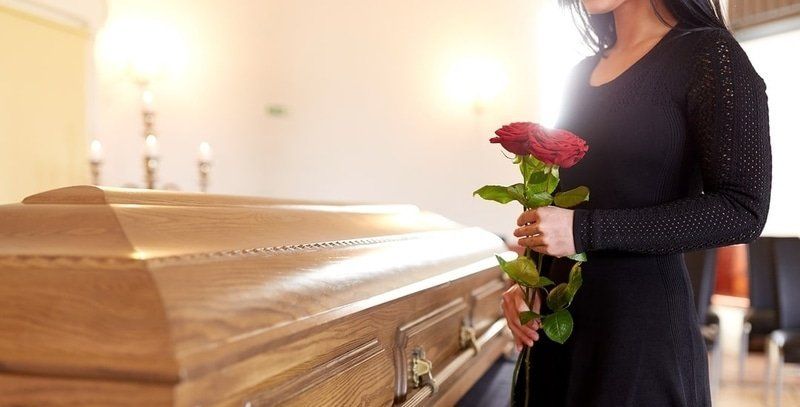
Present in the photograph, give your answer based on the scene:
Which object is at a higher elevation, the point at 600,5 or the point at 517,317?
the point at 600,5

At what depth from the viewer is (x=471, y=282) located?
5.77ft

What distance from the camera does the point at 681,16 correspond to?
121 centimetres

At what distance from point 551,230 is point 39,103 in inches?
121

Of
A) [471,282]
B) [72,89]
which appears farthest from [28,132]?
[471,282]

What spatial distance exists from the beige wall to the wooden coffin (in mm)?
2549

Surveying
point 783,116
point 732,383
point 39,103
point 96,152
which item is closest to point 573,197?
point 96,152

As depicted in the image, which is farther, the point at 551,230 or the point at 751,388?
the point at 751,388

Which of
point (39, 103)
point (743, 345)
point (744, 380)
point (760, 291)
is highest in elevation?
point (39, 103)

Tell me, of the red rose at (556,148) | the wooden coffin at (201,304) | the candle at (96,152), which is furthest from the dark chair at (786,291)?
the candle at (96,152)

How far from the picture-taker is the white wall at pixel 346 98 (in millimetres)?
6383

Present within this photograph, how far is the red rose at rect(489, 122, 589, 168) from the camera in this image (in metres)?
0.99

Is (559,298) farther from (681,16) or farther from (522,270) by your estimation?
(681,16)

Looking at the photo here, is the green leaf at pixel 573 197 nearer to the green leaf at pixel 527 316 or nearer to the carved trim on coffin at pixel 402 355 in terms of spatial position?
the green leaf at pixel 527 316

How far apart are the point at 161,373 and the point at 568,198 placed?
68 cm
